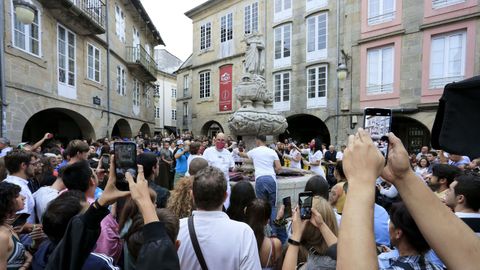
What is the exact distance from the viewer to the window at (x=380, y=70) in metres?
15.5

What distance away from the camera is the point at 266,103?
7.20 metres

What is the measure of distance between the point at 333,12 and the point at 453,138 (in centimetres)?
1845

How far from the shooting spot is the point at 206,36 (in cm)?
2495

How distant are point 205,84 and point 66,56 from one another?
1350 cm

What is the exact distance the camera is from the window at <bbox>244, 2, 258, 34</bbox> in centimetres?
2120

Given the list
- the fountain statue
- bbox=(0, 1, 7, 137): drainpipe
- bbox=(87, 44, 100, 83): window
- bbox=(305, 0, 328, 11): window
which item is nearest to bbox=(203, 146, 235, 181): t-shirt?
the fountain statue

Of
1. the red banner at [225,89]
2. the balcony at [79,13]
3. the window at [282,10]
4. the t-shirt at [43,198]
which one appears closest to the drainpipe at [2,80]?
the balcony at [79,13]

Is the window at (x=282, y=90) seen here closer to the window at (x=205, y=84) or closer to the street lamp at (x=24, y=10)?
the window at (x=205, y=84)

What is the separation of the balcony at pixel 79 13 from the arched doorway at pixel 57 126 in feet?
12.4

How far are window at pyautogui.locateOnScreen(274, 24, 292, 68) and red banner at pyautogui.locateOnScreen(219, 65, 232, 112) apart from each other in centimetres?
428

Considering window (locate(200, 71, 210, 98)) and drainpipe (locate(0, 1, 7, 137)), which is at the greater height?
window (locate(200, 71, 210, 98))

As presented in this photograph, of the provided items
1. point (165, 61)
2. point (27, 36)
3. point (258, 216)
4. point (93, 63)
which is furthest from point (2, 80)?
point (165, 61)

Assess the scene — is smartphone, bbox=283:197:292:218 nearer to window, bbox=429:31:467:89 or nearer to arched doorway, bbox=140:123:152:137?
window, bbox=429:31:467:89

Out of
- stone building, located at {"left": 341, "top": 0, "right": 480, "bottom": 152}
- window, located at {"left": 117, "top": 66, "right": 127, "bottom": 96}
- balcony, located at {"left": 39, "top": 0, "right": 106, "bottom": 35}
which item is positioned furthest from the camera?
window, located at {"left": 117, "top": 66, "right": 127, "bottom": 96}
